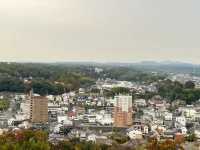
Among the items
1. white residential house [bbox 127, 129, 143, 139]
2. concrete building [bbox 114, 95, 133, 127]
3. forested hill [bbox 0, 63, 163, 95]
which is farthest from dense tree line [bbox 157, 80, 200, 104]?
white residential house [bbox 127, 129, 143, 139]

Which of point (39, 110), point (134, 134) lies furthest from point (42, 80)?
point (134, 134)

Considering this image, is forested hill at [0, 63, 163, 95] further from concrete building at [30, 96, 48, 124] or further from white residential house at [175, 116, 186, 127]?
white residential house at [175, 116, 186, 127]

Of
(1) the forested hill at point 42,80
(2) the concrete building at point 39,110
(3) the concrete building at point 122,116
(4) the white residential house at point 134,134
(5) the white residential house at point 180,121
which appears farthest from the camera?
(1) the forested hill at point 42,80

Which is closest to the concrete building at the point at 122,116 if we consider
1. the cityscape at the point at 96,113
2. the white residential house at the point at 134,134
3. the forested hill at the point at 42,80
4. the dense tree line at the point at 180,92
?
the cityscape at the point at 96,113

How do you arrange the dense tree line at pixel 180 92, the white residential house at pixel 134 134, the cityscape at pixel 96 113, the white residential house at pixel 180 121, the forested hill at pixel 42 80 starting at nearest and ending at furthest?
the cityscape at pixel 96 113 < the white residential house at pixel 134 134 < the white residential house at pixel 180 121 < the dense tree line at pixel 180 92 < the forested hill at pixel 42 80

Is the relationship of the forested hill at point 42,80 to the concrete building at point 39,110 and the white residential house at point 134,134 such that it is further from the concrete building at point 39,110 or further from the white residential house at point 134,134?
the white residential house at point 134,134

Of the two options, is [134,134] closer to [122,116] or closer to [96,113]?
[122,116]

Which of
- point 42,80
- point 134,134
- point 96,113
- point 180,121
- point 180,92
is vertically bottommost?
point 180,121

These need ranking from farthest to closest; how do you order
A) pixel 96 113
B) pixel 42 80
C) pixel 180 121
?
1. pixel 42 80
2. pixel 96 113
3. pixel 180 121
